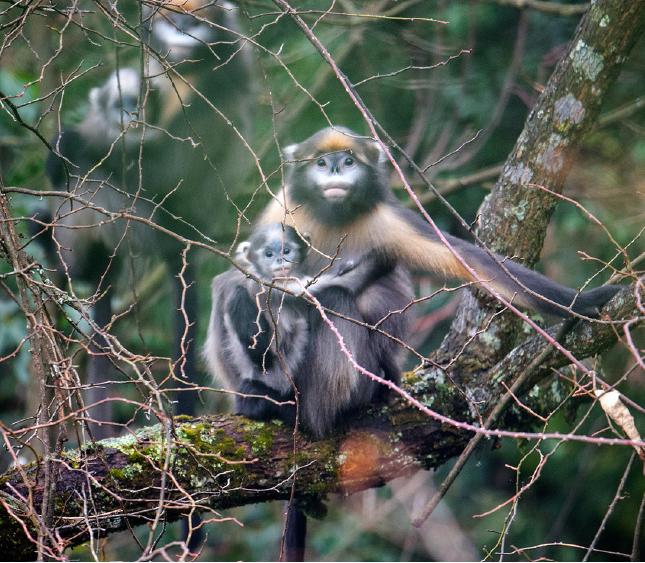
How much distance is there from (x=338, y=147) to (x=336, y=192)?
8.4 inches

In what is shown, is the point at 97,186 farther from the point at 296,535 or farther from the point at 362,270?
the point at 296,535

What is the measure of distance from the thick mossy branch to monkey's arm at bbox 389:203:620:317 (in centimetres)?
12

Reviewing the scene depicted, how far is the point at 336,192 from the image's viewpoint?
Result: 4.01 meters

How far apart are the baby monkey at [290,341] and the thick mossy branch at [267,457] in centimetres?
11

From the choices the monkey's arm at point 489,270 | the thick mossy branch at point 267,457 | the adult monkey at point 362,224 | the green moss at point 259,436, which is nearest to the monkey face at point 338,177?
the adult monkey at point 362,224

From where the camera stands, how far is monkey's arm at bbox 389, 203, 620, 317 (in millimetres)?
3396

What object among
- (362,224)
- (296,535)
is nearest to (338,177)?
(362,224)

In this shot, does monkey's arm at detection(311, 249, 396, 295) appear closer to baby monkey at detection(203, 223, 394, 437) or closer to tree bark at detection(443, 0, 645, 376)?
baby monkey at detection(203, 223, 394, 437)

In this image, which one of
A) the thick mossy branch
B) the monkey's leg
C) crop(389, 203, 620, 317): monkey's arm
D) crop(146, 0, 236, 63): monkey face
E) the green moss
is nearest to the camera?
the thick mossy branch

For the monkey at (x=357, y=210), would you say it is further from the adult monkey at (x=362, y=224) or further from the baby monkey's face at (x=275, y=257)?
the baby monkey's face at (x=275, y=257)

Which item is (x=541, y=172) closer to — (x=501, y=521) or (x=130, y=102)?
(x=130, y=102)

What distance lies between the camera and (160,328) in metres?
6.85

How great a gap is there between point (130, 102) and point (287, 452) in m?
2.60

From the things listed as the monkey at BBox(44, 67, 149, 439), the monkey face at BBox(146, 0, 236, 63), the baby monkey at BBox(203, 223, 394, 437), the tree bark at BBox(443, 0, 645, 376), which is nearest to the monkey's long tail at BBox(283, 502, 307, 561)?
the baby monkey at BBox(203, 223, 394, 437)
